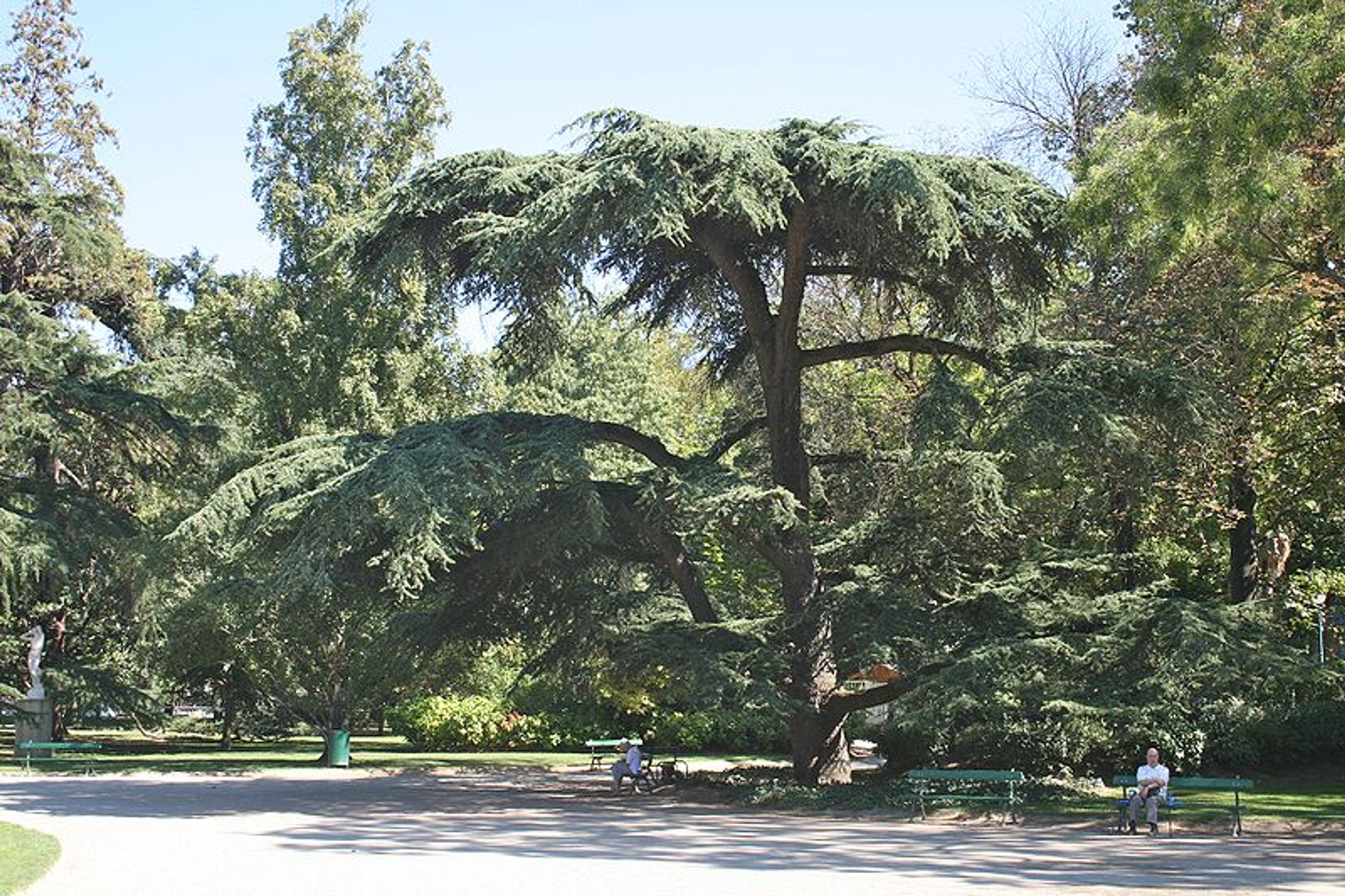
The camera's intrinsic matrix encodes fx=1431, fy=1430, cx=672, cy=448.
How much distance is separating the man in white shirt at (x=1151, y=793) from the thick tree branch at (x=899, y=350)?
739 cm

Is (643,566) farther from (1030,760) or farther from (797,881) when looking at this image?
(797,881)

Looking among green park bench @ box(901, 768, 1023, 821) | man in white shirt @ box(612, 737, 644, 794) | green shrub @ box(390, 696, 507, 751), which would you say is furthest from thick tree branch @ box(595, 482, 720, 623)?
green shrub @ box(390, 696, 507, 751)

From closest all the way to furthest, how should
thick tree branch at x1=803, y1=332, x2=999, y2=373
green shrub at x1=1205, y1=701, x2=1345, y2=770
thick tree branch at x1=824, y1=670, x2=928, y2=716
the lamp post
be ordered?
thick tree branch at x1=824, y1=670, x2=928, y2=716, thick tree branch at x1=803, y1=332, x2=999, y2=373, green shrub at x1=1205, y1=701, x2=1345, y2=770, the lamp post

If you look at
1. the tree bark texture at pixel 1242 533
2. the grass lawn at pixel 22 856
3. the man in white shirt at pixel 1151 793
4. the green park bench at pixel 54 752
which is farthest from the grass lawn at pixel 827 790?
the grass lawn at pixel 22 856

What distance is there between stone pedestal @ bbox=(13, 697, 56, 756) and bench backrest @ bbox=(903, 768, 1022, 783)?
72.6ft

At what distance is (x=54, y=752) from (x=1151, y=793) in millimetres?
27516

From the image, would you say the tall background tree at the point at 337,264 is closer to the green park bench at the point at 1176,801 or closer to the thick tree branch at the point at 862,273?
the thick tree branch at the point at 862,273

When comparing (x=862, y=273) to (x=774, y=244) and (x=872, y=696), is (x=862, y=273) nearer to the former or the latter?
(x=774, y=244)

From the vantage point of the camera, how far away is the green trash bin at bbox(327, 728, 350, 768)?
1248 inches

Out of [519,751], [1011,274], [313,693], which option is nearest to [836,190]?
[1011,274]

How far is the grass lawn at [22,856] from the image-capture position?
1211 centimetres

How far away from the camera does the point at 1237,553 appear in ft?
86.4

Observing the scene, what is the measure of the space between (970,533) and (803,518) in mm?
2653

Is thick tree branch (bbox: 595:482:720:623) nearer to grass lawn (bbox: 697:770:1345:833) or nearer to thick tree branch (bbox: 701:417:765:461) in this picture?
thick tree branch (bbox: 701:417:765:461)
